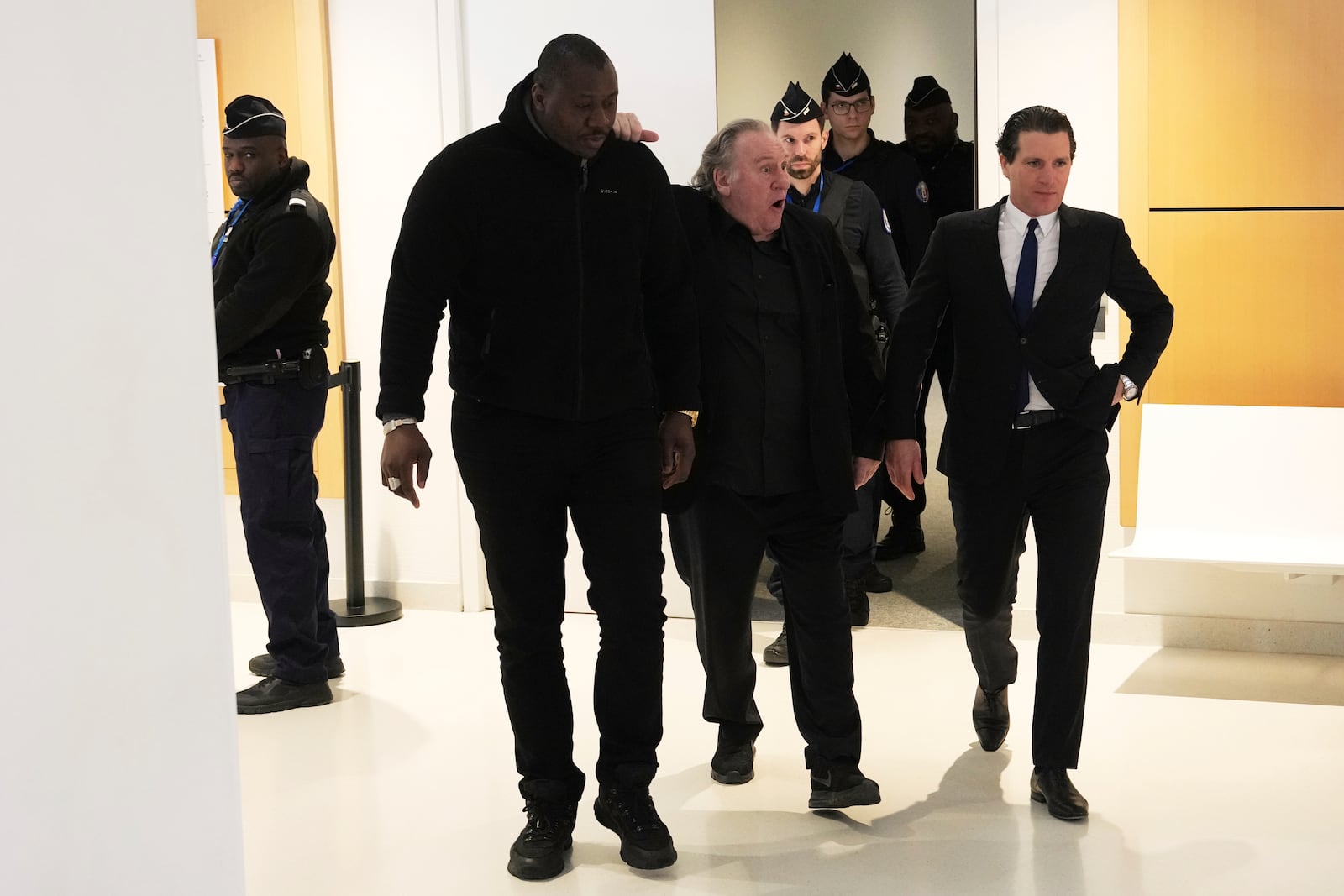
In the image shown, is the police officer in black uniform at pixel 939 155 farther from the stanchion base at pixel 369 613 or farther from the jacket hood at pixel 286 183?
the jacket hood at pixel 286 183

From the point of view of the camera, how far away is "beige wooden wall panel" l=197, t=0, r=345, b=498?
5.38 meters

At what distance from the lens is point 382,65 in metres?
5.34

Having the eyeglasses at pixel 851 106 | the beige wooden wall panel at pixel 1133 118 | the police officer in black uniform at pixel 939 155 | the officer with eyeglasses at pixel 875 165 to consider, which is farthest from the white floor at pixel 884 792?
the eyeglasses at pixel 851 106

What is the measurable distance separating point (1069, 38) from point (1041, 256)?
1.63 meters

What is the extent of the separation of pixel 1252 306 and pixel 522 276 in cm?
273

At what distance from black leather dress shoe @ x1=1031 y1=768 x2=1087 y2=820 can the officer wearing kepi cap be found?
7.11ft

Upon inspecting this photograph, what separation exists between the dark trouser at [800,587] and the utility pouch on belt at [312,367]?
4.80 feet

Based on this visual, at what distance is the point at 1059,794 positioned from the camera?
327 centimetres

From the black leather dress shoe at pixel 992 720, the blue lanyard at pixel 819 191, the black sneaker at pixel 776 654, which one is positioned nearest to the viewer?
the black leather dress shoe at pixel 992 720

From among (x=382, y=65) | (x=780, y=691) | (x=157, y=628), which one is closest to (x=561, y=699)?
(x=780, y=691)

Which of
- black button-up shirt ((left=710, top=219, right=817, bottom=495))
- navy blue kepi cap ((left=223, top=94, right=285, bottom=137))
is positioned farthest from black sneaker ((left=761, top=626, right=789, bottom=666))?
navy blue kepi cap ((left=223, top=94, right=285, bottom=137))

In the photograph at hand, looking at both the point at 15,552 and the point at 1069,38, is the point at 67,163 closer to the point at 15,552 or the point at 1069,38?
the point at 15,552

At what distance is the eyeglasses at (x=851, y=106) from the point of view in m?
5.13

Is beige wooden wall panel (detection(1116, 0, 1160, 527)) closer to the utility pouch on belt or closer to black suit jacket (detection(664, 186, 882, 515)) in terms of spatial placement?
black suit jacket (detection(664, 186, 882, 515))
